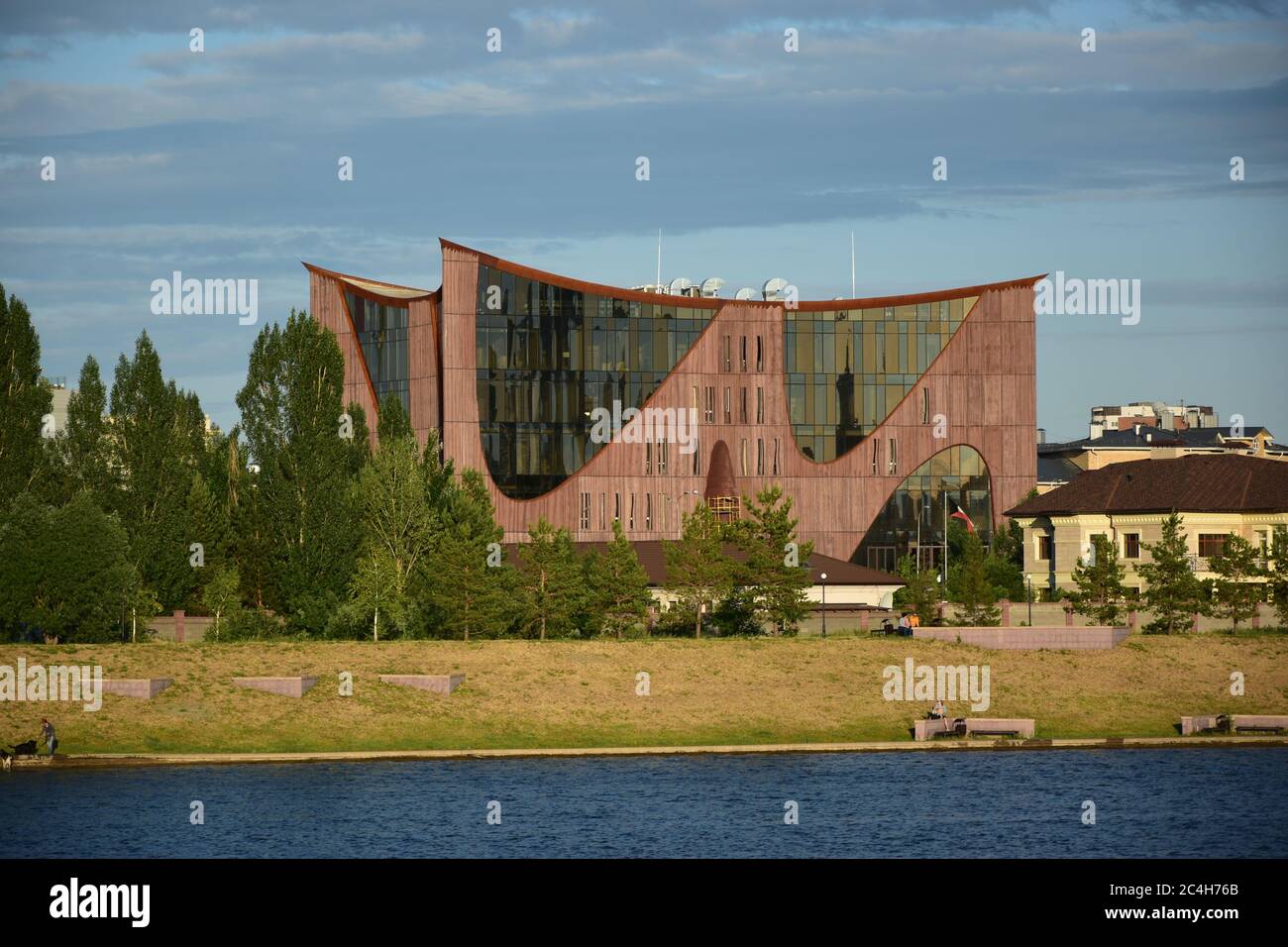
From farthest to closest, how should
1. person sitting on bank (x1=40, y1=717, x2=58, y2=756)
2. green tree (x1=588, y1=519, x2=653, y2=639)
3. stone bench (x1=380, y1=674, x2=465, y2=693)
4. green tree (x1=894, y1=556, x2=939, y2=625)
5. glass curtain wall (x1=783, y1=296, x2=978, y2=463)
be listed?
glass curtain wall (x1=783, y1=296, x2=978, y2=463) < green tree (x1=894, y1=556, x2=939, y2=625) < green tree (x1=588, y1=519, x2=653, y2=639) < stone bench (x1=380, y1=674, x2=465, y2=693) < person sitting on bank (x1=40, y1=717, x2=58, y2=756)

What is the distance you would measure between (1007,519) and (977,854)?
74.6 m

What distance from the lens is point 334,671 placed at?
208 ft

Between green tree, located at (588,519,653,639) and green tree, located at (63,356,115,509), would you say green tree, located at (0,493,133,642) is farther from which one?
green tree, located at (588,519,653,639)

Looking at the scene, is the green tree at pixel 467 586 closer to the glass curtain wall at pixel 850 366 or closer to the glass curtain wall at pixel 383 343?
the glass curtain wall at pixel 383 343

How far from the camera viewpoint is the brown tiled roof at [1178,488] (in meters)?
94.2

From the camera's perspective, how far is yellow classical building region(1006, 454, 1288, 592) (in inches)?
3688

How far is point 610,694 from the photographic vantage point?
6347cm

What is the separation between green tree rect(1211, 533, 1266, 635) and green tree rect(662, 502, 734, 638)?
73.2ft

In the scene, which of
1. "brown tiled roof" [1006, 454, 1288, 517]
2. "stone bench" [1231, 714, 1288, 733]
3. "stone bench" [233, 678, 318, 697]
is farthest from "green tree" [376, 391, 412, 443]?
"stone bench" [1231, 714, 1288, 733]

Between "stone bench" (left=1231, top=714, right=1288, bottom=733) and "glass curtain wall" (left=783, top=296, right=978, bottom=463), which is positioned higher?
"glass curtain wall" (left=783, top=296, right=978, bottom=463)

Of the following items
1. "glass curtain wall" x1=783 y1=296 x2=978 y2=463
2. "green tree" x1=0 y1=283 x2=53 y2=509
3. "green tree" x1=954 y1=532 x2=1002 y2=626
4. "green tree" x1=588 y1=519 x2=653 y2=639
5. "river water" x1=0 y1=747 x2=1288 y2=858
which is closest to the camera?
"river water" x1=0 y1=747 x2=1288 y2=858
